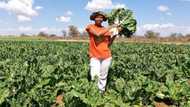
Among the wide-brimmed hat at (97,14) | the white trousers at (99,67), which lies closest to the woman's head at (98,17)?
the wide-brimmed hat at (97,14)

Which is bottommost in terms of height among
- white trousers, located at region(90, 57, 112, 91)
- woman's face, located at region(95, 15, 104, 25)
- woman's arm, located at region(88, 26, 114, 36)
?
white trousers, located at region(90, 57, 112, 91)

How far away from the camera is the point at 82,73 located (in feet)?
37.0

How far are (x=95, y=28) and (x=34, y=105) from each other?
2.41 metres

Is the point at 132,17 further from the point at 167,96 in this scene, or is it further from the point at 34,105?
the point at 34,105

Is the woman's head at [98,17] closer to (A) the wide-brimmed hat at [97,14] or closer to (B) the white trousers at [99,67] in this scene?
(A) the wide-brimmed hat at [97,14]

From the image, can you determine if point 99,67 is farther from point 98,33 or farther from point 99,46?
point 98,33

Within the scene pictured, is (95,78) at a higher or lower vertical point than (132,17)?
lower

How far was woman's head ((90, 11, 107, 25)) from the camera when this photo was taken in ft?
28.5

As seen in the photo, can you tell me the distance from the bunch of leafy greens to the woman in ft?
0.77

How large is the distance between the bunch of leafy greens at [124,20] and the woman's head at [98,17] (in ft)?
0.85

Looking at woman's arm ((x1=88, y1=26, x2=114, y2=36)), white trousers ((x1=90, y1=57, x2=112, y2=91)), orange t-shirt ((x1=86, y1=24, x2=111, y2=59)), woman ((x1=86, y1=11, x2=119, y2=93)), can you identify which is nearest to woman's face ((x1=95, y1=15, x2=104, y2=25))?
woman ((x1=86, y1=11, x2=119, y2=93))

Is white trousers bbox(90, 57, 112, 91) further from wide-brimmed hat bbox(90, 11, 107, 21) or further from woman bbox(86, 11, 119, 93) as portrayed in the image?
wide-brimmed hat bbox(90, 11, 107, 21)

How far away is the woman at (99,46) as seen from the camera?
873cm

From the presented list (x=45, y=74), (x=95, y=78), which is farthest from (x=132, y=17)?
(x=45, y=74)
